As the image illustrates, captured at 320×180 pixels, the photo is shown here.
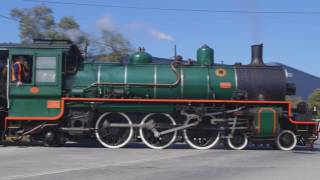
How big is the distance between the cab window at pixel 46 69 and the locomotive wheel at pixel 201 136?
419 cm

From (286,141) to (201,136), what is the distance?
8.42 feet

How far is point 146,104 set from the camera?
1647 cm

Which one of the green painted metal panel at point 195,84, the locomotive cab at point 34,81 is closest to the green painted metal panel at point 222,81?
the green painted metal panel at point 195,84

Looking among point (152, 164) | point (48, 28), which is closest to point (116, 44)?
point (48, 28)

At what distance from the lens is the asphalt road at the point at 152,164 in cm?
1055

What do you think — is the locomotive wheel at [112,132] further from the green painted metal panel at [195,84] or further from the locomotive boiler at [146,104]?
the green painted metal panel at [195,84]

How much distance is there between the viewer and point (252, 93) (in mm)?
16922

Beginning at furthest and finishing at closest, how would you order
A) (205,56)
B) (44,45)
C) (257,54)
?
(257,54) → (205,56) → (44,45)

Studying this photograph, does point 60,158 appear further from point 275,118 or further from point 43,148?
point 275,118

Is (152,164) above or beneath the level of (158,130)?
beneath

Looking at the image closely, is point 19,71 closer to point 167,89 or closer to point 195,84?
point 167,89

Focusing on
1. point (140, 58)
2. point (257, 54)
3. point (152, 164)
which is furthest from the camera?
point (257, 54)

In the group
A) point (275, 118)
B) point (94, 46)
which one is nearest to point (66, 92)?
point (275, 118)

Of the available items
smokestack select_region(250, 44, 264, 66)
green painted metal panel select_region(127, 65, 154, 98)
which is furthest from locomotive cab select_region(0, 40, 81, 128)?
smokestack select_region(250, 44, 264, 66)
